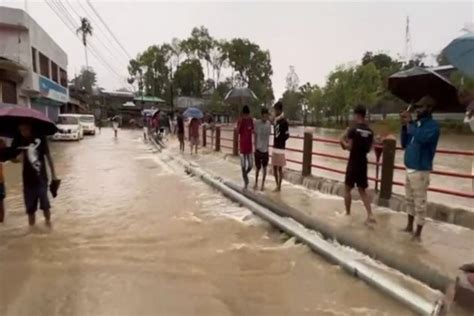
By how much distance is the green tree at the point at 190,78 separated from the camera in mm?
67250

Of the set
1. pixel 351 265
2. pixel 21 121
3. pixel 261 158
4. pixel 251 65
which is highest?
pixel 251 65

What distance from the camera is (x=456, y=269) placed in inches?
188

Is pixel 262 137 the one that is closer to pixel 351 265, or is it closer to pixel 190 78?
pixel 351 265

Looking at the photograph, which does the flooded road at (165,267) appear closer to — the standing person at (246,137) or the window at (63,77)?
the standing person at (246,137)

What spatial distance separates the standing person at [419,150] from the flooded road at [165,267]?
4.79ft

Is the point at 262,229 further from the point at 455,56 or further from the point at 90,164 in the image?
the point at 90,164

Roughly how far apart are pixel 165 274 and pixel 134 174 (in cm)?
824

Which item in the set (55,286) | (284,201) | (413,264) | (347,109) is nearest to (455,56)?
(413,264)

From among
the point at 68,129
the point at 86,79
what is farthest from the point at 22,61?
the point at 86,79

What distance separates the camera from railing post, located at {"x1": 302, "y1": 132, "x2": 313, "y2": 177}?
→ 10016 mm

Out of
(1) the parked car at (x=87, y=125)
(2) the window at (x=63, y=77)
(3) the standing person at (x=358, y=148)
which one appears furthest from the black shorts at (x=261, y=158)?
(2) the window at (x=63, y=77)

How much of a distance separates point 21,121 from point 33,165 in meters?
0.60

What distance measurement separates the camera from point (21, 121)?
6066mm

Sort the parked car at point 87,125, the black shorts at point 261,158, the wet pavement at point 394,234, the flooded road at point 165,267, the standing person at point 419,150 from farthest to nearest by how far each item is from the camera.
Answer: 1. the parked car at point 87,125
2. the black shorts at point 261,158
3. the standing person at point 419,150
4. the wet pavement at point 394,234
5. the flooded road at point 165,267
